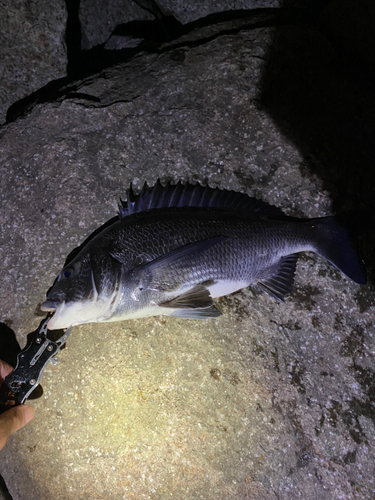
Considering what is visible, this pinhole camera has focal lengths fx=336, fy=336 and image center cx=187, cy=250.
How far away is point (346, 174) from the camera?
3432 millimetres

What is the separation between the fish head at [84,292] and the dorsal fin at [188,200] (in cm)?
55

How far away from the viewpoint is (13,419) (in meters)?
2.61

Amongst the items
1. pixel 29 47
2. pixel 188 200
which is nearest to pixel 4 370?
pixel 188 200

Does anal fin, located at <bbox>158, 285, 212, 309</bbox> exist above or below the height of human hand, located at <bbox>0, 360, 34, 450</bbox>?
above

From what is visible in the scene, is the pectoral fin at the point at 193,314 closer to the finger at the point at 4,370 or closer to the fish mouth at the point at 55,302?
the fish mouth at the point at 55,302

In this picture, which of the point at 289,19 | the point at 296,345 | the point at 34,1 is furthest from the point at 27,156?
the point at 289,19

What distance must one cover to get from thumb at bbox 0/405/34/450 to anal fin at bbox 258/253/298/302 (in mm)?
2244

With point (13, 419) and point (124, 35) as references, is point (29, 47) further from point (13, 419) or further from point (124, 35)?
point (13, 419)

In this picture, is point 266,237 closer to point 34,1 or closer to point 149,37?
point 34,1

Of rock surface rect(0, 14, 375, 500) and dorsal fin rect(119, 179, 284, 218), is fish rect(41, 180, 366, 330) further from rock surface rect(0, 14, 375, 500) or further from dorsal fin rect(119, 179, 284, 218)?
rock surface rect(0, 14, 375, 500)

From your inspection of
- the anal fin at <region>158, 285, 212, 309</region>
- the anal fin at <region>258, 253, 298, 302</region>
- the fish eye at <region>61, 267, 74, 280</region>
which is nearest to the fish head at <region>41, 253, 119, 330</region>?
the fish eye at <region>61, 267, 74, 280</region>

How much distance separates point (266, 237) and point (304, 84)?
1812mm

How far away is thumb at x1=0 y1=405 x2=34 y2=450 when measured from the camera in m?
2.48

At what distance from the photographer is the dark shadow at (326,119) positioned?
3.39 m
